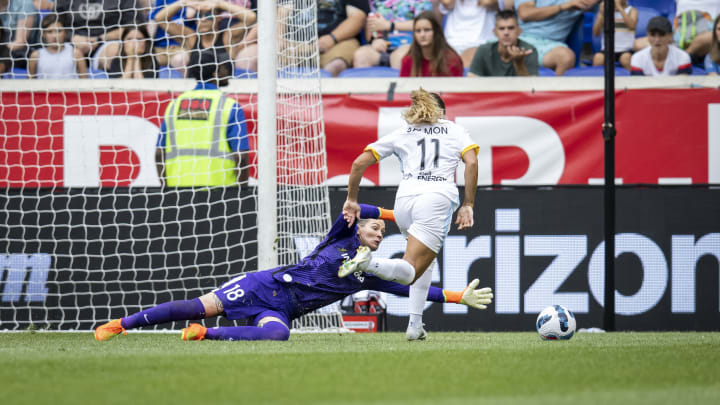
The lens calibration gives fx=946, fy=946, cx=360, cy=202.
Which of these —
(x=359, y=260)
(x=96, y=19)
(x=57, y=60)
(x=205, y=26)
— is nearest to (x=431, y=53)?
(x=205, y=26)

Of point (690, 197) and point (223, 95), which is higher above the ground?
point (223, 95)

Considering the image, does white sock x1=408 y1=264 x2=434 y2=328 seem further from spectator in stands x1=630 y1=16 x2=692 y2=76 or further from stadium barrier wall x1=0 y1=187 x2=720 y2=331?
spectator in stands x1=630 y1=16 x2=692 y2=76

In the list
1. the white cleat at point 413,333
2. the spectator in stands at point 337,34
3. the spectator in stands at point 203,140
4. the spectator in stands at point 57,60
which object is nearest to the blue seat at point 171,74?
the spectator in stands at point 337,34

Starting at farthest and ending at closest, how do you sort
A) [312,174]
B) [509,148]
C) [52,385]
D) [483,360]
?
[509,148]
[312,174]
[483,360]
[52,385]

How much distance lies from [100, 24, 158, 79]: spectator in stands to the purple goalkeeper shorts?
4.59 meters

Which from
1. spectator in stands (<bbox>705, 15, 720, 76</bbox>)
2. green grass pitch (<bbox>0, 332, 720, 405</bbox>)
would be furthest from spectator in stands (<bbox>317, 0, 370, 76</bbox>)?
green grass pitch (<bbox>0, 332, 720, 405</bbox>)

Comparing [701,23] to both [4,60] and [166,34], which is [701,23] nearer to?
[166,34]

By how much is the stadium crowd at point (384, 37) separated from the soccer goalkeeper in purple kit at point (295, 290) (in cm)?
322

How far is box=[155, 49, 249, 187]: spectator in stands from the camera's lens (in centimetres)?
951

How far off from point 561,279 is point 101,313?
4577mm

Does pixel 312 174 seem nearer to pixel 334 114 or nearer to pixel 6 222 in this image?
pixel 334 114

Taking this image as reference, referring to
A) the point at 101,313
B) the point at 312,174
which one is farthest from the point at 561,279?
the point at 101,313

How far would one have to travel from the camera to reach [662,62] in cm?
1155

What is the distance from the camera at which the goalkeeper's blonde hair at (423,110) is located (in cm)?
651
